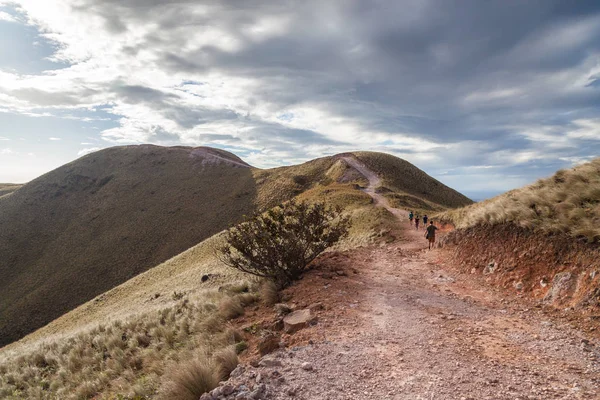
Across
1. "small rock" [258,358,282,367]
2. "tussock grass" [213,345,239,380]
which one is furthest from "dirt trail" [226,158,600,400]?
"tussock grass" [213,345,239,380]

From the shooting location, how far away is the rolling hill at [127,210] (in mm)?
42000

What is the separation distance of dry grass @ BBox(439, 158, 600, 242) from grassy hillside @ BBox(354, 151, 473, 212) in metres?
32.7

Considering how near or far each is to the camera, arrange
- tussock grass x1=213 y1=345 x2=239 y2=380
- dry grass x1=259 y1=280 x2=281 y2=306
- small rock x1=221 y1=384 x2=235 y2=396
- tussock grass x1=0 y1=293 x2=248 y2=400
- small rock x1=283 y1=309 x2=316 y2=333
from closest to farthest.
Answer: small rock x1=221 y1=384 x2=235 y2=396 < tussock grass x1=213 y1=345 x2=239 y2=380 < tussock grass x1=0 y1=293 x2=248 y2=400 < small rock x1=283 y1=309 x2=316 y2=333 < dry grass x1=259 y1=280 x2=281 y2=306

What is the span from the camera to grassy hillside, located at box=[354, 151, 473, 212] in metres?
52.6

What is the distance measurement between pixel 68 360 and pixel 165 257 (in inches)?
1493

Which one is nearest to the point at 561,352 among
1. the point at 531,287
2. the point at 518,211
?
the point at 531,287

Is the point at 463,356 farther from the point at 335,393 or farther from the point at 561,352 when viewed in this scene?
the point at 335,393

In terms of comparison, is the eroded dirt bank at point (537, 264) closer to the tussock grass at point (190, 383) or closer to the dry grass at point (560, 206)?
the dry grass at point (560, 206)

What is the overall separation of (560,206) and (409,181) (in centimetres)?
5099

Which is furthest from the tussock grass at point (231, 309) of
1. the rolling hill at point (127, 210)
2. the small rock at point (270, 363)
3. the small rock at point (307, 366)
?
the rolling hill at point (127, 210)

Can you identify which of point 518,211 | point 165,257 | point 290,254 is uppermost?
point 518,211

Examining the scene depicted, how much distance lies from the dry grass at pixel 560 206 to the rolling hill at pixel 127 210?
13732 millimetres

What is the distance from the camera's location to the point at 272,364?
541 centimetres

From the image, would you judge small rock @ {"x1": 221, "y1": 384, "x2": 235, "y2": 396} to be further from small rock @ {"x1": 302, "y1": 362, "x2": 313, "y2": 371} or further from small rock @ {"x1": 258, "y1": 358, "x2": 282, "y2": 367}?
small rock @ {"x1": 302, "y1": 362, "x2": 313, "y2": 371}
